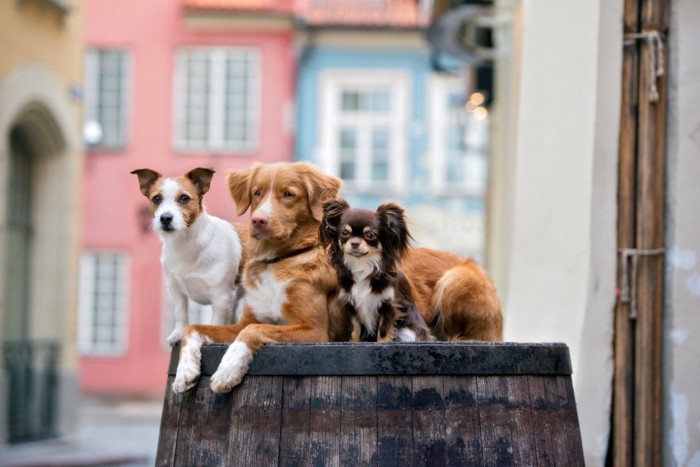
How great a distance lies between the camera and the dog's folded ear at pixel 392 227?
3342 mm

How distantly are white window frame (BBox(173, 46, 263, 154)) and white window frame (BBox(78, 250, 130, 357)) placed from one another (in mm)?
2626

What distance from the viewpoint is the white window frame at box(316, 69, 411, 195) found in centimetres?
2294

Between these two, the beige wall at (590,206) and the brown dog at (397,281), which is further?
the beige wall at (590,206)

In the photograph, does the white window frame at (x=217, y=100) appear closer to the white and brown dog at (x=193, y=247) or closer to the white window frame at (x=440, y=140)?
the white window frame at (x=440, y=140)

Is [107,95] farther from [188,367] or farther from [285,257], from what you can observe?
[188,367]

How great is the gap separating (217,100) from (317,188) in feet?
65.3

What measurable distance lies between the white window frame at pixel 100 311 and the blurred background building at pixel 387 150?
4 centimetres

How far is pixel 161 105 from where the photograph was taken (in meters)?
23.0

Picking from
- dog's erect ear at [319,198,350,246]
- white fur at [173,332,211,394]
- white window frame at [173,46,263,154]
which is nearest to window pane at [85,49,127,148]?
white window frame at [173,46,263,154]

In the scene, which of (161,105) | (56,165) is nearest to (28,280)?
(56,165)

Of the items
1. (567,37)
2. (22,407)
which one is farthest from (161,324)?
(567,37)

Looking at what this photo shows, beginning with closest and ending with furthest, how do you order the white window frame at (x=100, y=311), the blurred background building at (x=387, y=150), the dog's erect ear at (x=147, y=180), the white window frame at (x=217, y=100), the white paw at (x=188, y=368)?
the white paw at (x=188, y=368) < the dog's erect ear at (x=147, y=180) < the blurred background building at (x=387, y=150) < the white window frame at (x=100, y=311) < the white window frame at (x=217, y=100)

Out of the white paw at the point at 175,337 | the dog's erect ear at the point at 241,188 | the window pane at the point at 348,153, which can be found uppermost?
the window pane at the point at 348,153

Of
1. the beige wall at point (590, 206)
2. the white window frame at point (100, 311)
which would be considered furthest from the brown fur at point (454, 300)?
the white window frame at point (100, 311)
